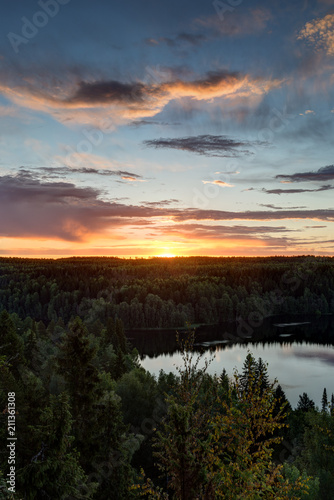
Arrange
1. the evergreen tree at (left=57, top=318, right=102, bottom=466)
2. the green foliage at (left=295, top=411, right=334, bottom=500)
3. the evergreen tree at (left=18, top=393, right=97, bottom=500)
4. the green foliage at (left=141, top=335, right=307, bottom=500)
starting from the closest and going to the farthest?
1. the green foliage at (left=141, top=335, right=307, bottom=500)
2. the evergreen tree at (left=18, top=393, right=97, bottom=500)
3. the evergreen tree at (left=57, top=318, right=102, bottom=466)
4. the green foliage at (left=295, top=411, right=334, bottom=500)

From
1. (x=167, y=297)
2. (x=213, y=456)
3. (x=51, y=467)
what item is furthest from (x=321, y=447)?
(x=167, y=297)

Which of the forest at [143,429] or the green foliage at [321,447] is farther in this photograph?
the green foliage at [321,447]

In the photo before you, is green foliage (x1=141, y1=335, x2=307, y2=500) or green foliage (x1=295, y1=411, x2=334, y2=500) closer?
green foliage (x1=141, y1=335, x2=307, y2=500)

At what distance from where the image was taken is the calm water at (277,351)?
199 ft

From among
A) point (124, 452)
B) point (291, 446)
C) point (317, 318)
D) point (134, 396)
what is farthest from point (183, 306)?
point (124, 452)

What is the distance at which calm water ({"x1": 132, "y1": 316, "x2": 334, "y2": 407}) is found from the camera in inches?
2383

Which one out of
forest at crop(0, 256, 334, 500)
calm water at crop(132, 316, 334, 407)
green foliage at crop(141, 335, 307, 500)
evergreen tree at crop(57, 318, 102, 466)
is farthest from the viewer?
calm water at crop(132, 316, 334, 407)

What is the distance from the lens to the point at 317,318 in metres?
125

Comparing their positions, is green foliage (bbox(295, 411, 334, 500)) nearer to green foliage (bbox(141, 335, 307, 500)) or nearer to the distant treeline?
green foliage (bbox(141, 335, 307, 500))

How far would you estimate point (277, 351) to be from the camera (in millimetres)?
81750

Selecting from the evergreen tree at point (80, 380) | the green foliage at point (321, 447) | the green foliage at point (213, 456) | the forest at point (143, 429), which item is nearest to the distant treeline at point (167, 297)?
the forest at point (143, 429)

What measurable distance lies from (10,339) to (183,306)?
88.0 metres

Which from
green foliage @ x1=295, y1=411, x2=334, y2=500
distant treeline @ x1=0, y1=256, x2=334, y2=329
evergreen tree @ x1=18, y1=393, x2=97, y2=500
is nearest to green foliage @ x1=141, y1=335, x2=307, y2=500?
evergreen tree @ x1=18, y1=393, x2=97, y2=500

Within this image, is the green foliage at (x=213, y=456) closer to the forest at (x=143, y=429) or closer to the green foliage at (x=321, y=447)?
the forest at (x=143, y=429)
